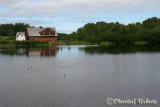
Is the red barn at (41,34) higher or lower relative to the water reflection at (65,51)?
higher

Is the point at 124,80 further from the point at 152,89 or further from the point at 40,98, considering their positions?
the point at 40,98

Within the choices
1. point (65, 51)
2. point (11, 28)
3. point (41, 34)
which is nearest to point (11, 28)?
point (11, 28)

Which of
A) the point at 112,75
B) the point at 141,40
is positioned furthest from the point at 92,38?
the point at 112,75

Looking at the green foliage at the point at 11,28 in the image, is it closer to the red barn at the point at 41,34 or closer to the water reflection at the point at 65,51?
the red barn at the point at 41,34

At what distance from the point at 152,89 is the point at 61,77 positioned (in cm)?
970

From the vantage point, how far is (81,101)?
14805mm

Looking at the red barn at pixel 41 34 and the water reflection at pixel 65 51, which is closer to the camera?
the water reflection at pixel 65 51

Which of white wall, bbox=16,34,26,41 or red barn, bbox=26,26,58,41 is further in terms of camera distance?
white wall, bbox=16,34,26,41

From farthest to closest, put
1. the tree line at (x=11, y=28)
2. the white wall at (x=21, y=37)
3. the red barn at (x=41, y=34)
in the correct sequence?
the tree line at (x=11, y=28)
the white wall at (x=21, y=37)
the red barn at (x=41, y=34)

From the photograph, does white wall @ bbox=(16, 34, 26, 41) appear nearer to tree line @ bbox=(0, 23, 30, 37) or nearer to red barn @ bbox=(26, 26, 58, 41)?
red barn @ bbox=(26, 26, 58, 41)

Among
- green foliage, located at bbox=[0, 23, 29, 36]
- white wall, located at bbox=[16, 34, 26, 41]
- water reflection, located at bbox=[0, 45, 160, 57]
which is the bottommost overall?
water reflection, located at bbox=[0, 45, 160, 57]

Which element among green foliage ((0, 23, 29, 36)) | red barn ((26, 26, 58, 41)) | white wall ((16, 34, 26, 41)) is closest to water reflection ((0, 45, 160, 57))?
red barn ((26, 26, 58, 41))

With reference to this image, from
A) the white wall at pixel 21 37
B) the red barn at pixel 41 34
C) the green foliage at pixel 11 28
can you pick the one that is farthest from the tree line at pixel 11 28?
the red barn at pixel 41 34

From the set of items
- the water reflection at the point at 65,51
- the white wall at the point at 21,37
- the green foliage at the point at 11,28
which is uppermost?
the green foliage at the point at 11,28
